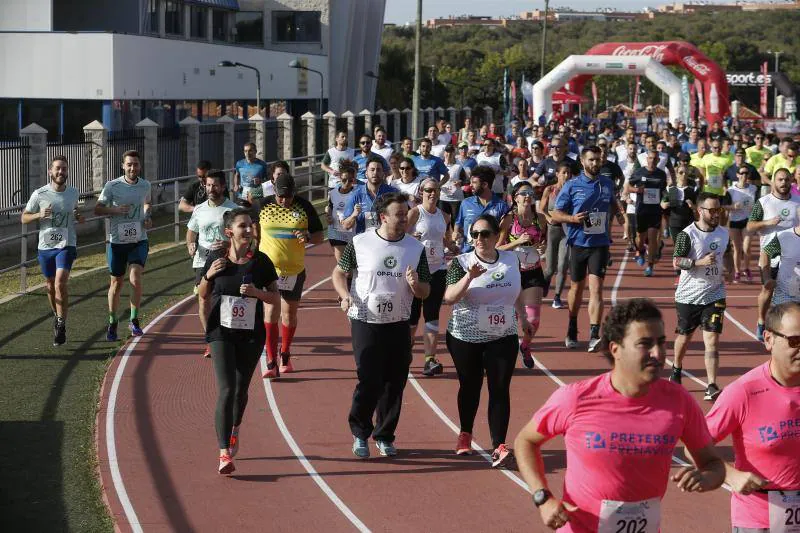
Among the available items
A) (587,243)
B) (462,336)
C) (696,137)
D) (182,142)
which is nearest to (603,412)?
(462,336)

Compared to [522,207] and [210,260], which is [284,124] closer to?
[522,207]

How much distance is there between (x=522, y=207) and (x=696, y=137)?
1533 cm

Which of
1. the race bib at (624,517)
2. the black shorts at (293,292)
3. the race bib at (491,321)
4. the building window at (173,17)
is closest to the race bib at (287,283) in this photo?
the black shorts at (293,292)

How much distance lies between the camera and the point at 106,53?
128 ft

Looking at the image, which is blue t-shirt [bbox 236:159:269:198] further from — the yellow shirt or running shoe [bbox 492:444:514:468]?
running shoe [bbox 492:444:514:468]

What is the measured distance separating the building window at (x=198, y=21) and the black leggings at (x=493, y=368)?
44.1 m

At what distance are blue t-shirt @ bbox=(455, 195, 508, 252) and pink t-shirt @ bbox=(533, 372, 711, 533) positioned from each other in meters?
7.54

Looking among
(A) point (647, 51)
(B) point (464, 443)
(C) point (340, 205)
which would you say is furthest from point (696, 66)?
(B) point (464, 443)

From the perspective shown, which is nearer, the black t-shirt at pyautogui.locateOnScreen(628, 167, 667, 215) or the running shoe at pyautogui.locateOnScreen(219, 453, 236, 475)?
the running shoe at pyautogui.locateOnScreen(219, 453, 236, 475)

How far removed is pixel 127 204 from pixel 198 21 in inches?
1591

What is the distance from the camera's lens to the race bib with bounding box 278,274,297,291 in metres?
12.6

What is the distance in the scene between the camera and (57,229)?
13.8 metres

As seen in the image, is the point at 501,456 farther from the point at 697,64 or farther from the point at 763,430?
the point at 697,64

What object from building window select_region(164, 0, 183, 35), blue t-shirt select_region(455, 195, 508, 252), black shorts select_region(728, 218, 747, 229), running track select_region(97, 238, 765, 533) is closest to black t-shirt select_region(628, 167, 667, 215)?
black shorts select_region(728, 218, 747, 229)
